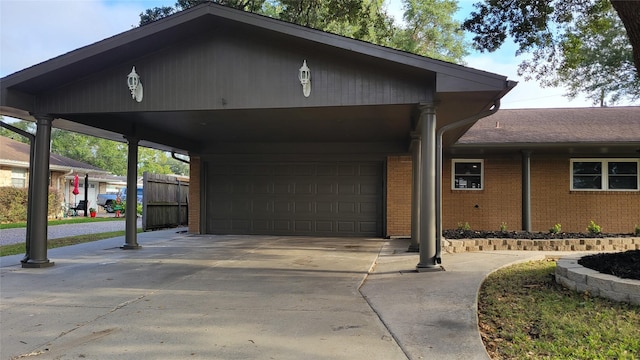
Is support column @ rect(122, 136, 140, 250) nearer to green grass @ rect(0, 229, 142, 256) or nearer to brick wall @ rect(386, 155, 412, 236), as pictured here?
green grass @ rect(0, 229, 142, 256)

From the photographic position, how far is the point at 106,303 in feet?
18.5

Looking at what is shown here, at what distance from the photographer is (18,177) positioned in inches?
890

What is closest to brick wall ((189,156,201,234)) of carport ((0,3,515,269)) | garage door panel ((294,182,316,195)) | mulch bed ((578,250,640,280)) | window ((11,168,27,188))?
garage door panel ((294,182,316,195))

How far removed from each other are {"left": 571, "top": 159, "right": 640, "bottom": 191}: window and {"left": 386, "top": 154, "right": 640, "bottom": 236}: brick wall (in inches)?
7.6

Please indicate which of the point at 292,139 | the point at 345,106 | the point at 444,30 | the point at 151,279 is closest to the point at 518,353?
the point at 345,106

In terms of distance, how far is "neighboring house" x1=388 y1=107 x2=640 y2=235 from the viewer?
→ 501 inches

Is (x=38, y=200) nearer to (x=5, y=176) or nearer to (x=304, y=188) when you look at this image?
(x=304, y=188)

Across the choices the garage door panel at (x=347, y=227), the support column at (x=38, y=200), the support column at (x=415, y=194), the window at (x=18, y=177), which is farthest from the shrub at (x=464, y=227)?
the window at (x=18, y=177)

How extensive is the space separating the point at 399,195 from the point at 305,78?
6941 mm

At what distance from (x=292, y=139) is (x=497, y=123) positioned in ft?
21.5

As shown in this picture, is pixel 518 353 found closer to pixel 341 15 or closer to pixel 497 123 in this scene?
pixel 341 15

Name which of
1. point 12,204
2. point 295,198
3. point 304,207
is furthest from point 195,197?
point 12,204

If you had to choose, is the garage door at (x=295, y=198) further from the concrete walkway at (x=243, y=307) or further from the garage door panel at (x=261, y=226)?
the concrete walkway at (x=243, y=307)

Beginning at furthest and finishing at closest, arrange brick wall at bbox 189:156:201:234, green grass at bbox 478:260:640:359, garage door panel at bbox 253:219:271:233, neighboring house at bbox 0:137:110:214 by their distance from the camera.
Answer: neighboring house at bbox 0:137:110:214, brick wall at bbox 189:156:201:234, garage door panel at bbox 253:219:271:233, green grass at bbox 478:260:640:359
